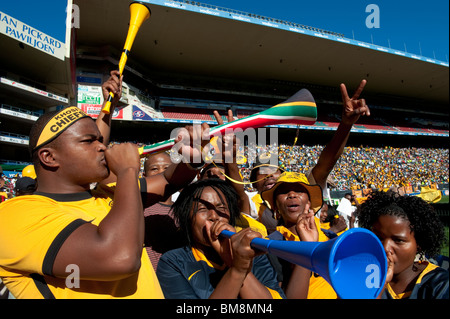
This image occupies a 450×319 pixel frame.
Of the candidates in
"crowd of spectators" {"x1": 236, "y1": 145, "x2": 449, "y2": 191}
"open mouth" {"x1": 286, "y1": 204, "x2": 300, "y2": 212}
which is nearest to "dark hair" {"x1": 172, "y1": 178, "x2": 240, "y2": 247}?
"open mouth" {"x1": 286, "y1": 204, "x2": 300, "y2": 212}

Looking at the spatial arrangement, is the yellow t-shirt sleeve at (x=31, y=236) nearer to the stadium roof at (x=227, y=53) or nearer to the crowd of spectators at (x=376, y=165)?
the crowd of spectators at (x=376, y=165)

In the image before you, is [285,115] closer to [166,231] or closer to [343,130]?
[343,130]

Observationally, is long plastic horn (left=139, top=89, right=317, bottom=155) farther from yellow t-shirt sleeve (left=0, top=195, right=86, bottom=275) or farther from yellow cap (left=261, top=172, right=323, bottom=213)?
yellow t-shirt sleeve (left=0, top=195, right=86, bottom=275)

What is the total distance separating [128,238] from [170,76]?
24736mm

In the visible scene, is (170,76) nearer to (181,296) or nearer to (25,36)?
(25,36)

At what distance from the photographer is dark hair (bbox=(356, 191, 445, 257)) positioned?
1970 millimetres

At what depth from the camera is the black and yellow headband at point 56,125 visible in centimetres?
134

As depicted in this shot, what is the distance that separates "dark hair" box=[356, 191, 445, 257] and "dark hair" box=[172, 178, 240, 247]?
1.03 m

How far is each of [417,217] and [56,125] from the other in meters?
2.26

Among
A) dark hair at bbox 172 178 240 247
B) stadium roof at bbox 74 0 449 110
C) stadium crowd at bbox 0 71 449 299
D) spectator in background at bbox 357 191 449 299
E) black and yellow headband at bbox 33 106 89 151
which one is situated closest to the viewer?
stadium crowd at bbox 0 71 449 299

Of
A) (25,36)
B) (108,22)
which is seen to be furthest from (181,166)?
(108,22)

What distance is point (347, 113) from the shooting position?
224 cm

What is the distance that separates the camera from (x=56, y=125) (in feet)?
4.48

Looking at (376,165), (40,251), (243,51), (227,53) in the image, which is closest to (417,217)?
(40,251)
